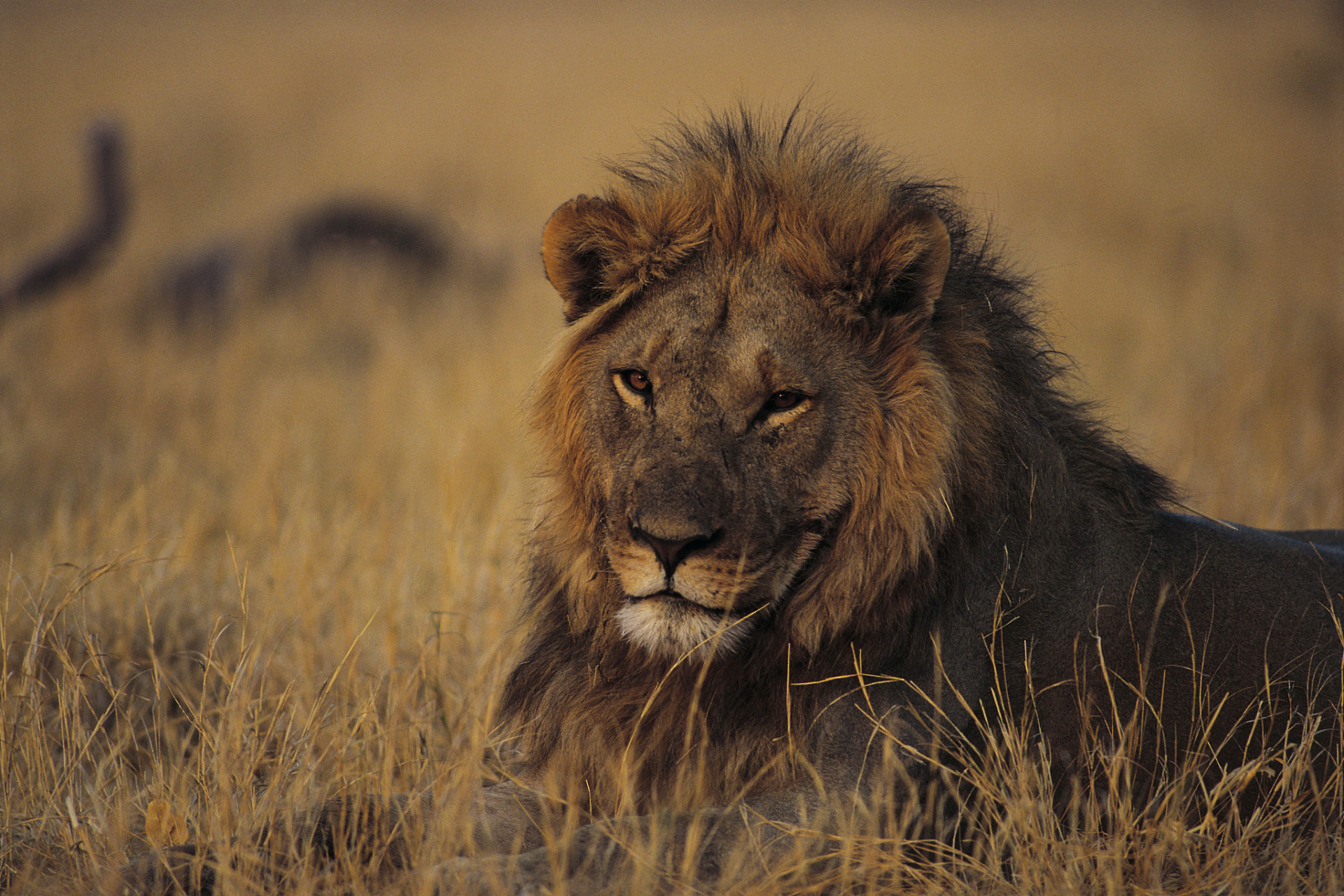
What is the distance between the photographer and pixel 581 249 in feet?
11.5

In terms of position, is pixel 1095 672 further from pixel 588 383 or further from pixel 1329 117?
pixel 1329 117

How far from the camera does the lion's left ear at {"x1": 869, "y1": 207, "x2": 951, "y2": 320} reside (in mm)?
3168

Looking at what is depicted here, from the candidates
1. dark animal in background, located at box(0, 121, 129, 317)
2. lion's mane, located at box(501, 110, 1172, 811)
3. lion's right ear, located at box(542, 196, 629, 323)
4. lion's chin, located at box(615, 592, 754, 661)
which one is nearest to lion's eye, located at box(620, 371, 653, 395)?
lion's mane, located at box(501, 110, 1172, 811)

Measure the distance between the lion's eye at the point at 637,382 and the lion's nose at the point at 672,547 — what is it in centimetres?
49

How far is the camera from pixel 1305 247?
1417 cm

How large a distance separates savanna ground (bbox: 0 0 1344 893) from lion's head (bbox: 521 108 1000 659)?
1.66 feet

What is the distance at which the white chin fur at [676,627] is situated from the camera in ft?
9.89

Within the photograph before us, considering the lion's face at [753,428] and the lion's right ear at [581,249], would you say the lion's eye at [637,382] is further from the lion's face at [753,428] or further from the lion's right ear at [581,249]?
the lion's right ear at [581,249]

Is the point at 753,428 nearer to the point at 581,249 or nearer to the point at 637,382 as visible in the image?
the point at 637,382

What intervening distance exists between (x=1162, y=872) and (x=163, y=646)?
4022 mm

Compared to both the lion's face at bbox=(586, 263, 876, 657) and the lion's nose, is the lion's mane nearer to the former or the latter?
the lion's face at bbox=(586, 263, 876, 657)

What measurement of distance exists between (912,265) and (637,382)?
2.82 ft

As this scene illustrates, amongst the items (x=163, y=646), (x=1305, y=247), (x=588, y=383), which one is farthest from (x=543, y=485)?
(x=1305, y=247)

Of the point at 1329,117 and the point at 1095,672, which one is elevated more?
the point at 1329,117
